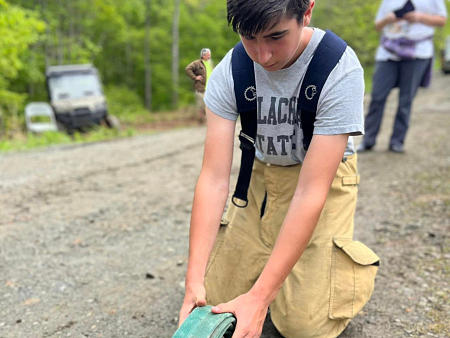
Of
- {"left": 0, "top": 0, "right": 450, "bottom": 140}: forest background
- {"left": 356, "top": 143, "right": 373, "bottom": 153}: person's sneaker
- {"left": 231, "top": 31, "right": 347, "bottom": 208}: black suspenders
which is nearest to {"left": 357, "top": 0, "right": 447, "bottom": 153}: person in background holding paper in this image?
{"left": 356, "top": 143, "right": 373, "bottom": 153}: person's sneaker

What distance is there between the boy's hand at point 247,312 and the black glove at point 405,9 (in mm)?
4144

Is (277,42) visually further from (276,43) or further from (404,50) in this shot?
(404,50)

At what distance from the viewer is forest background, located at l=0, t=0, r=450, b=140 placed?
70.6 ft

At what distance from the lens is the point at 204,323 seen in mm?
1465

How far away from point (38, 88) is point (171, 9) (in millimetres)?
8944

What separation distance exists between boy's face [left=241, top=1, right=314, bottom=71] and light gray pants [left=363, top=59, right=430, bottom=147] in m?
A: 3.64

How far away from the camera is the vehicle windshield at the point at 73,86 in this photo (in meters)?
14.2

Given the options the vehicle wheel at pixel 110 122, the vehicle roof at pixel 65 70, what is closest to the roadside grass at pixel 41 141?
the vehicle wheel at pixel 110 122

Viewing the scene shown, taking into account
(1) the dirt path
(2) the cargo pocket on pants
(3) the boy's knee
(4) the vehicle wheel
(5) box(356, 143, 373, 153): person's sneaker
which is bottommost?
(4) the vehicle wheel

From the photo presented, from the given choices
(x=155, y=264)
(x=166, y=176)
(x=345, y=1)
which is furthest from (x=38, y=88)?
(x=155, y=264)

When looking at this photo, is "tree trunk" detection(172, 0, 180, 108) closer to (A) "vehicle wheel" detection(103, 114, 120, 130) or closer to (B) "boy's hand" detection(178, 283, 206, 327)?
(A) "vehicle wheel" detection(103, 114, 120, 130)

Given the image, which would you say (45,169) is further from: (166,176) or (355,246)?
→ (355,246)

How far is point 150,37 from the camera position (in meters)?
24.8

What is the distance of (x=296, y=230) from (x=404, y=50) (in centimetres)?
381
